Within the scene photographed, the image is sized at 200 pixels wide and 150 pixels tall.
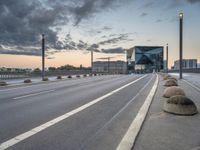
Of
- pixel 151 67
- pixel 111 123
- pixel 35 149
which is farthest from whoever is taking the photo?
pixel 151 67

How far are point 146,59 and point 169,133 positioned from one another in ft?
363

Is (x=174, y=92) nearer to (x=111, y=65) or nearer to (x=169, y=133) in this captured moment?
(x=169, y=133)

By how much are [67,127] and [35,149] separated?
1.98 metres

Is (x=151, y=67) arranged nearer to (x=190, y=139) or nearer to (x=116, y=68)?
(x=116, y=68)

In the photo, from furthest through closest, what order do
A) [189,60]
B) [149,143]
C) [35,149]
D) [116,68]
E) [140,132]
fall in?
1. [116,68]
2. [189,60]
3. [140,132]
4. [149,143]
5. [35,149]

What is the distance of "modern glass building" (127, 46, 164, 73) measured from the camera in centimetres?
11456

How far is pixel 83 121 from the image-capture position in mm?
7930

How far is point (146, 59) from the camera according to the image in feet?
377

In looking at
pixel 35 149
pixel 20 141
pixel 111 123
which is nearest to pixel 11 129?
pixel 20 141

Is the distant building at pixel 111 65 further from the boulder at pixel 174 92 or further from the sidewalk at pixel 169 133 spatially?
the sidewalk at pixel 169 133

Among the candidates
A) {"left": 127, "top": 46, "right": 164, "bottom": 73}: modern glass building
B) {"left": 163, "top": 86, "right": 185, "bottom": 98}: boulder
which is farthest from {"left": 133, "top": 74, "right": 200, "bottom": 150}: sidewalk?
{"left": 127, "top": 46, "right": 164, "bottom": 73}: modern glass building

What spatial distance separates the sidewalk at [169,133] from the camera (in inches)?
211

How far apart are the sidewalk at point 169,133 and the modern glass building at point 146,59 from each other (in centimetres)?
10647

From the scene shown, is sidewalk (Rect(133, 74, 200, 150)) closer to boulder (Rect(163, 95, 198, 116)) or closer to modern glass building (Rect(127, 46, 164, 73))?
boulder (Rect(163, 95, 198, 116))
